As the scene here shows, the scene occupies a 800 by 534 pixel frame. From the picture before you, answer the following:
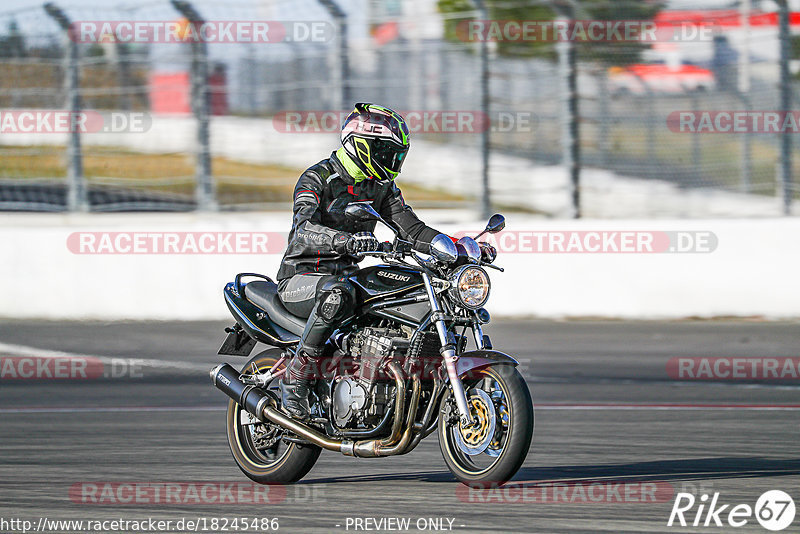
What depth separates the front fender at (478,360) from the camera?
6.09 m

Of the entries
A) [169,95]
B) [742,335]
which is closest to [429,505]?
[742,335]

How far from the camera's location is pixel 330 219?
6.75m

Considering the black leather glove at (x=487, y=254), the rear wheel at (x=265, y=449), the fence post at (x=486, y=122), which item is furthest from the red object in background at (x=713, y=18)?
the rear wheel at (x=265, y=449)

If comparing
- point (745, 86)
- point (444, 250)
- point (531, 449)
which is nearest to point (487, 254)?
point (444, 250)

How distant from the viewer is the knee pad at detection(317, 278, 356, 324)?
6.39 meters

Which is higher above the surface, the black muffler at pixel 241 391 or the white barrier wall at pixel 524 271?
the black muffler at pixel 241 391

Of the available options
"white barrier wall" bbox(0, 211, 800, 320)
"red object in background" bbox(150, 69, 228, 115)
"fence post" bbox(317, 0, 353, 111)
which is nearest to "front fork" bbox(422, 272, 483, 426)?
"white barrier wall" bbox(0, 211, 800, 320)

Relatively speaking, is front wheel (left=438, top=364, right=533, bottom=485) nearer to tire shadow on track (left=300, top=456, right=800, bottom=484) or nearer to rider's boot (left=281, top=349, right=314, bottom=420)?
tire shadow on track (left=300, top=456, right=800, bottom=484)

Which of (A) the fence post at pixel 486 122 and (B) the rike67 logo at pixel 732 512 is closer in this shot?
(B) the rike67 logo at pixel 732 512

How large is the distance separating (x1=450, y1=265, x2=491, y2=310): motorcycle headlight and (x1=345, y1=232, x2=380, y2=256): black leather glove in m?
0.40

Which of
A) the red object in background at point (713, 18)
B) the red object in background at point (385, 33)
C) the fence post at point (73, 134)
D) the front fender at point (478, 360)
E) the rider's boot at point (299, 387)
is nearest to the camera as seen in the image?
the front fender at point (478, 360)

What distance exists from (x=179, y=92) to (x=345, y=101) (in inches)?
76.7

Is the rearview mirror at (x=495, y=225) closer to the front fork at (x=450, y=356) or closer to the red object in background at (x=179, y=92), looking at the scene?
the front fork at (x=450, y=356)

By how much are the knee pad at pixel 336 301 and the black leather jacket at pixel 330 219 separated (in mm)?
179
